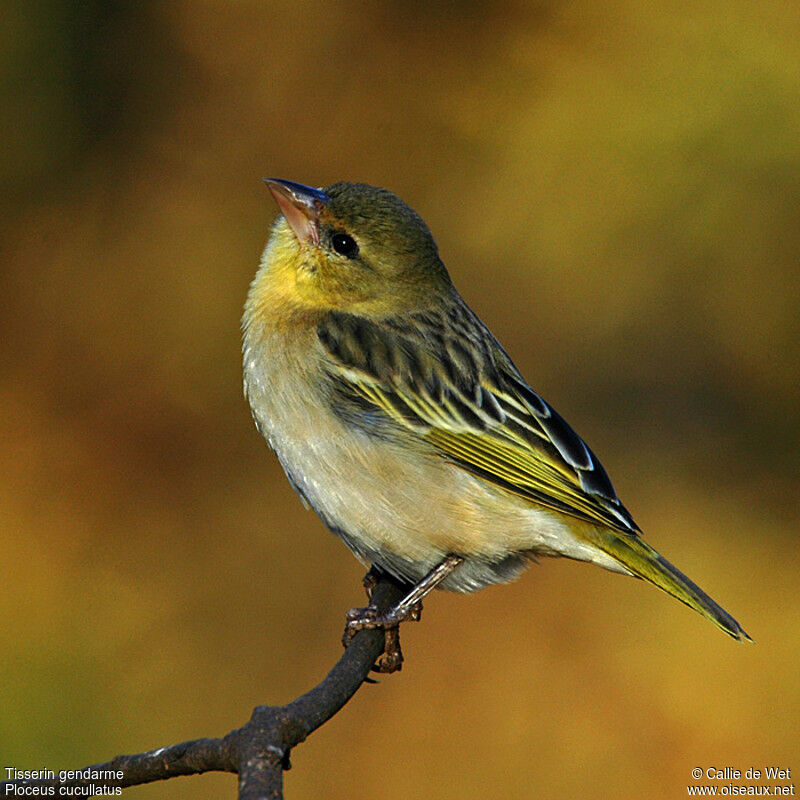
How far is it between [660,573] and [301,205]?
1.93 meters

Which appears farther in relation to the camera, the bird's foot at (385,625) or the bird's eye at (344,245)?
the bird's eye at (344,245)

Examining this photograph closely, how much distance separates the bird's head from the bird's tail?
126cm

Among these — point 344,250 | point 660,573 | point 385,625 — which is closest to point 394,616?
point 385,625

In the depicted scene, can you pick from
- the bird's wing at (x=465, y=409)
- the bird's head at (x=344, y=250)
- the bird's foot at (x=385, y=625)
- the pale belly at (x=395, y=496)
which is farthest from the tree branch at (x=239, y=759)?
the bird's head at (x=344, y=250)

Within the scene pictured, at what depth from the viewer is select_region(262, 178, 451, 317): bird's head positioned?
14.2 ft

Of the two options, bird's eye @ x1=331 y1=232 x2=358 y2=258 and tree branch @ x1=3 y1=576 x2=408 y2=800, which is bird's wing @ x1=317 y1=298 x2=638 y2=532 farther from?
tree branch @ x1=3 y1=576 x2=408 y2=800

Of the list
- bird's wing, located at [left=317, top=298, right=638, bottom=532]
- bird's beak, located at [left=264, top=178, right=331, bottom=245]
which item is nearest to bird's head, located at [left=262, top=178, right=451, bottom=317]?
bird's beak, located at [left=264, top=178, right=331, bottom=245]

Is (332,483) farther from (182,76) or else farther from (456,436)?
(182,76)

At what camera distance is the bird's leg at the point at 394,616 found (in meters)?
3.80

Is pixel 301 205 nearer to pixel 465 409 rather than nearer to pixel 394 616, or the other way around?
pixel 465 409

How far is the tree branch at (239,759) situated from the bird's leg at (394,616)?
3.31ft

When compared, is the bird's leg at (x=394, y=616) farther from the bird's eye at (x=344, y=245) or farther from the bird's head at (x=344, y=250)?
the bird's eye at (x=344, y=245)

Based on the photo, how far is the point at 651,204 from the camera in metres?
7.11

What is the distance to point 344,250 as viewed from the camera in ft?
14.3
